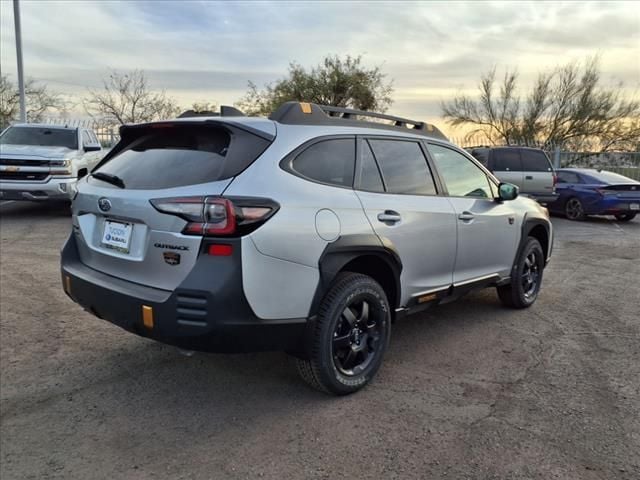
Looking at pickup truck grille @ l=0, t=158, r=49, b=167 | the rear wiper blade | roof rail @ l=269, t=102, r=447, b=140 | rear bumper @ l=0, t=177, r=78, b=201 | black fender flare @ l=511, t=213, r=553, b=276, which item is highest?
roof rail @ l=269, t=102, r=447, b=140

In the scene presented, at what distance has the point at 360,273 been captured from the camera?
3459 mm

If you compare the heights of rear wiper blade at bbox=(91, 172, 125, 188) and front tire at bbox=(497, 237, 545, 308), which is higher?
rear wiper blade at bbox=(91, 172, 125, 188)

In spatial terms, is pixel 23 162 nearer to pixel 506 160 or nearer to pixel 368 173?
pixel 368 173

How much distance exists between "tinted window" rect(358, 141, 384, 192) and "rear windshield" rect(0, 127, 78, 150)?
937 cm

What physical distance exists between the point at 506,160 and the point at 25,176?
35.9ft

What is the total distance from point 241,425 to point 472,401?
144cm

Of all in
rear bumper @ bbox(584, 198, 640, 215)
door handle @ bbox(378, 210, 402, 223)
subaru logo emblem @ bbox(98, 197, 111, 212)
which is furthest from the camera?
rear bumper @ bbox(584, 198, 640, 215)

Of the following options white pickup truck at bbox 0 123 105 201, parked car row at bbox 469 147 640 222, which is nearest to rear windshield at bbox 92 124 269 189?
white pickup truck at bbox 0 123 105 201

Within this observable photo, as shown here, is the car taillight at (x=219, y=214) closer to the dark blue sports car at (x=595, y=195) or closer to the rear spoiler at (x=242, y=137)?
the rear spoiler at (x=242, y=137)

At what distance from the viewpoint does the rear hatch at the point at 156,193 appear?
278 centimetres

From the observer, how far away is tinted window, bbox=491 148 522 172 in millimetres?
13453

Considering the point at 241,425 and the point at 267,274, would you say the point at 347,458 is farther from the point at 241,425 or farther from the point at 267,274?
the point at 267,274

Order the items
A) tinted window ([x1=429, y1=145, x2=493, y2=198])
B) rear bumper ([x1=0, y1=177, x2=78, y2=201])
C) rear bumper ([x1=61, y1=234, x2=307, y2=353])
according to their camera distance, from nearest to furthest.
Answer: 1. rear bumper ([x1=61, y1=234, x2=307, y2=353])
2. tinted window ([x1=429, y1=145, x2=493, y2=198])
3. rear bumper ([x1=0, y1=177, x2=78, y2=201])

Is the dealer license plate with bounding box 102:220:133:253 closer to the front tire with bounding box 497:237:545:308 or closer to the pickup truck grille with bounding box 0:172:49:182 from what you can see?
the front tire with bounding box 497:237:545:308
